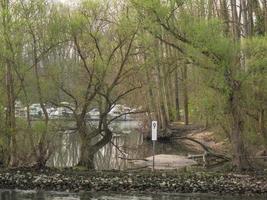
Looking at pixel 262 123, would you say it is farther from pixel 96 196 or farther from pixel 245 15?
pixel 96 196

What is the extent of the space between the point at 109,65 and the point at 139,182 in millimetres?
6707

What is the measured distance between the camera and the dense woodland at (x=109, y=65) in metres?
21.8

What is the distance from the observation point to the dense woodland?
2184cm

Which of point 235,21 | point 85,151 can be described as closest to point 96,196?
point 85,151

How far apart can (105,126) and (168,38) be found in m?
5.09

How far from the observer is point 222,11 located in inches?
1425

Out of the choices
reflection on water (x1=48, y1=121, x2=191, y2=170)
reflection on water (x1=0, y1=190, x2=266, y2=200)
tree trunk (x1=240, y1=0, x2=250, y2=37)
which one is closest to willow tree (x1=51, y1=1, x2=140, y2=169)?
reflection on water (x1=48, y1=121, x2=191, y2=170)

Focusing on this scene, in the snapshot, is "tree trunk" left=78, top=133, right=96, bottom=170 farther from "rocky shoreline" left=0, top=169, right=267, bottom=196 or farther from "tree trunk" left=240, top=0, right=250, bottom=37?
"tree trunk" left=240, top=0, right=250, bottom=37

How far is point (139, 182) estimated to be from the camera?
19547 millimetres

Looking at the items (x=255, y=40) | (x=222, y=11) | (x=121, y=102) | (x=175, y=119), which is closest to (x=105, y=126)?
(x=121, y=102)

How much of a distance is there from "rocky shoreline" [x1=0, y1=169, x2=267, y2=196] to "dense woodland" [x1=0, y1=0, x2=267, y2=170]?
2604mm

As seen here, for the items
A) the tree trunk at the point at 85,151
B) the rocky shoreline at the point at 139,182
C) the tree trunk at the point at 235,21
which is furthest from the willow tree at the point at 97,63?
the tree trunk at the point at 235,21

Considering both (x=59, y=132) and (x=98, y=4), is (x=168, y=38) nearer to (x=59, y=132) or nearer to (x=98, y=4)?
(x=98, y=4)

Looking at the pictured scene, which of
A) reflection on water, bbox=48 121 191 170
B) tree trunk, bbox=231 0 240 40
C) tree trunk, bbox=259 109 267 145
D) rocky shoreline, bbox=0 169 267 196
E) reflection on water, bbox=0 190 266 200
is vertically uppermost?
tree trunk, bbox=231 0 240 40
